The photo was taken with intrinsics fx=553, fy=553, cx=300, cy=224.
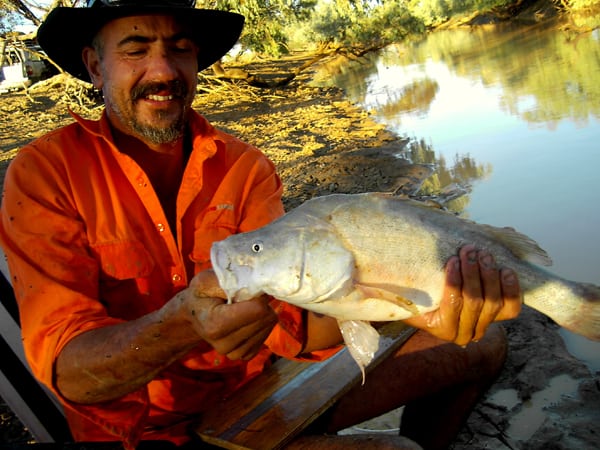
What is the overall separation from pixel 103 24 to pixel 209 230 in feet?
3.38

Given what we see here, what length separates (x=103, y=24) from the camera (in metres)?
2.42

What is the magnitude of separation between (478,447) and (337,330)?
3.29 feet

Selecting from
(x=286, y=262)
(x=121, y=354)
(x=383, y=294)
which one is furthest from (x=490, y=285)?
(x=121, y=354)

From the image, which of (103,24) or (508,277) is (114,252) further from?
(508,277)

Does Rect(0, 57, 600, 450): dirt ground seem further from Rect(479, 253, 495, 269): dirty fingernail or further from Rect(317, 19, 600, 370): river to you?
Rect(479, 253, 495, 269): dirty fingernail

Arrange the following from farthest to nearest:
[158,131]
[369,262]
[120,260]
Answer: [158,131]
[120,260]
[369,262]

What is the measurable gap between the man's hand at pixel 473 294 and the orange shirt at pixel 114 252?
61 centimetres

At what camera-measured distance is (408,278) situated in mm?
1872

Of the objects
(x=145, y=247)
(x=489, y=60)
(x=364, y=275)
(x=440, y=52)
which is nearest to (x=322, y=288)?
(x=364, y=275)

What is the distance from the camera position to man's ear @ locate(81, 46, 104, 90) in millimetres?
2537

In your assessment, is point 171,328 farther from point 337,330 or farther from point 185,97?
point 185,97

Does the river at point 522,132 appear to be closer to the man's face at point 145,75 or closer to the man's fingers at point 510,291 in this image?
the man's fingers at point 510,291

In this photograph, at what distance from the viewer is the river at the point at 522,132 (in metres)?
4.90


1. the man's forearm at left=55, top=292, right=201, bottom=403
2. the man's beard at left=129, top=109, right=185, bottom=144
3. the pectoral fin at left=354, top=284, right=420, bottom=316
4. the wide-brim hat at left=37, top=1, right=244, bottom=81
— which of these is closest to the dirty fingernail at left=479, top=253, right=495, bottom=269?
the pectoral fin at left=354, top=284, right=420, bottom=316
